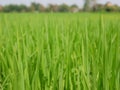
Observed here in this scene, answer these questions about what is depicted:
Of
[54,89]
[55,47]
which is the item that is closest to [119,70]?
[54,89]

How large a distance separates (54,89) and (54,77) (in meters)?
0.03

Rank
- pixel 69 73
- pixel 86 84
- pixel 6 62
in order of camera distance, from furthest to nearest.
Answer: pixel 6 62
pixel 69 73
pixel 86 84

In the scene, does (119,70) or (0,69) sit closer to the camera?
(119,70)

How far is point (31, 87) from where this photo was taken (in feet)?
1.56

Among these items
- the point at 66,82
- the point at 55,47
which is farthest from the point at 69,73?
the point at 55,47

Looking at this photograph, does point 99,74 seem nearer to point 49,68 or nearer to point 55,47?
point 49,68

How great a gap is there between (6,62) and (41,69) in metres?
0.13

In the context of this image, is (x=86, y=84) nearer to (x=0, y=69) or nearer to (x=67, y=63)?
(x=67, y=63)

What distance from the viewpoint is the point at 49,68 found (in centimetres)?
57

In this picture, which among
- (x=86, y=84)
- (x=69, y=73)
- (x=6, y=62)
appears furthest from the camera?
(x=6, y=62)

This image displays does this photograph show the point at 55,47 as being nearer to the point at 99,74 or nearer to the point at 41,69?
the point at 41,69

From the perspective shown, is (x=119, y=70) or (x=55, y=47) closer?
(x=119, y=70)

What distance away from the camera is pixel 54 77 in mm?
501

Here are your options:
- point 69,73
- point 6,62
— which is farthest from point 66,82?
point 6,62
